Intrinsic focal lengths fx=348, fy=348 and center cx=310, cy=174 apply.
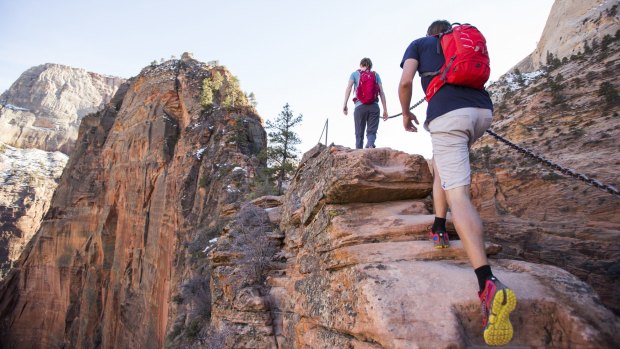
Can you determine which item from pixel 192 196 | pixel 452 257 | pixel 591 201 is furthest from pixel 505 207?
pixel 192 196

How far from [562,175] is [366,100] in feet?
13.3

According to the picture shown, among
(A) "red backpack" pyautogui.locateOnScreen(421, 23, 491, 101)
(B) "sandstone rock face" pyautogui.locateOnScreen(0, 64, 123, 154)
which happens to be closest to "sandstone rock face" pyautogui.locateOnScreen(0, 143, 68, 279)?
(B) "sandstone rock face" pyautogui.locateOnScreen(0, 64, 123, 154)

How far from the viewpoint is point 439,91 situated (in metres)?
3.13

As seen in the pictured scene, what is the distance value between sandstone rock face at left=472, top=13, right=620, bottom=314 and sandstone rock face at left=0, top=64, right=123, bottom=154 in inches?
4259

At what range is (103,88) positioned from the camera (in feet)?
396

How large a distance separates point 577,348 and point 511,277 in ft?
2.56

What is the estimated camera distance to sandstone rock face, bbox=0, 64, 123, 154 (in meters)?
89.8

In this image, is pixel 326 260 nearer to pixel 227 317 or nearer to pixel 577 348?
pixel 577 348

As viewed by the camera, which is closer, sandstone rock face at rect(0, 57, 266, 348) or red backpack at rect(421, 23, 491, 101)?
red backpack at rect(421, 23, 491, 101)

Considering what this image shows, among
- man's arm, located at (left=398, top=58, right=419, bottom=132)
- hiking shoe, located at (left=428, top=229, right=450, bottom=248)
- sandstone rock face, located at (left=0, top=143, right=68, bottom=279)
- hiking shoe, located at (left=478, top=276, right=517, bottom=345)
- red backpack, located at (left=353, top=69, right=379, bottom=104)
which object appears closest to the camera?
hiking shoe, located at (left=478, top=276, right=517, bottom=345)

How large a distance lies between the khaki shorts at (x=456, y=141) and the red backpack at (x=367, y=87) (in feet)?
12.3

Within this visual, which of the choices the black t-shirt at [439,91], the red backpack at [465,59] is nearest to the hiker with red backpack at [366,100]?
the black t-shirt at [439,91]

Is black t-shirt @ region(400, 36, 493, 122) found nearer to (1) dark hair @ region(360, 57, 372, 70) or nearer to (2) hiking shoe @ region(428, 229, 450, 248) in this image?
(2) hiking shoe @ region(428, 229, 450, 248)

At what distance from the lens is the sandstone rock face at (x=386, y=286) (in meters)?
2.71
